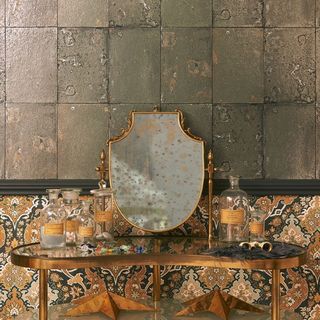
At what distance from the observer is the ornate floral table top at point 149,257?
2.59 metres

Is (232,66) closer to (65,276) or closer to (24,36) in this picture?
(24,36)

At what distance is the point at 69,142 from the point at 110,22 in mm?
637

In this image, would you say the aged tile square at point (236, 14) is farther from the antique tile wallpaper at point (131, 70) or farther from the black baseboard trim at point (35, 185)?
the black baseboard trim at point (35, 185)

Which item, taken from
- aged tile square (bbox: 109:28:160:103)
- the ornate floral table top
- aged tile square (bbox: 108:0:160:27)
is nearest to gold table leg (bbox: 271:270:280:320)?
the ornate floral table top

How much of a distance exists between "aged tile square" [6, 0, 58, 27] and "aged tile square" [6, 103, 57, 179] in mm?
411

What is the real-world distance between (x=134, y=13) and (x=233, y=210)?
1.10m

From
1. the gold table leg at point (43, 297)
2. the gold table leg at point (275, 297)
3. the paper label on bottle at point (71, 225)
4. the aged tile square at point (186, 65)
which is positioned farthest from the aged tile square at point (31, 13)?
the gold table leg at point (275, 297)

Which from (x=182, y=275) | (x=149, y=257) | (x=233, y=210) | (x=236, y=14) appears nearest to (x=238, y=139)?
(x=233, y=210)

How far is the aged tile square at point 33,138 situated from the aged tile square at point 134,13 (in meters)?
0.55

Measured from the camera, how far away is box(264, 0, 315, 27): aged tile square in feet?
10.4

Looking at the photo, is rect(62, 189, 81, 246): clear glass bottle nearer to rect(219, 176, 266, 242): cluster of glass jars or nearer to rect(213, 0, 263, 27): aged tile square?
rect(219, 176, 266, 242): cluster of glass jars

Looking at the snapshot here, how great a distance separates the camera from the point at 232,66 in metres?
3.16

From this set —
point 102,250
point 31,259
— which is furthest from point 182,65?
point 31,259

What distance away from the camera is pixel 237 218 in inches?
115
